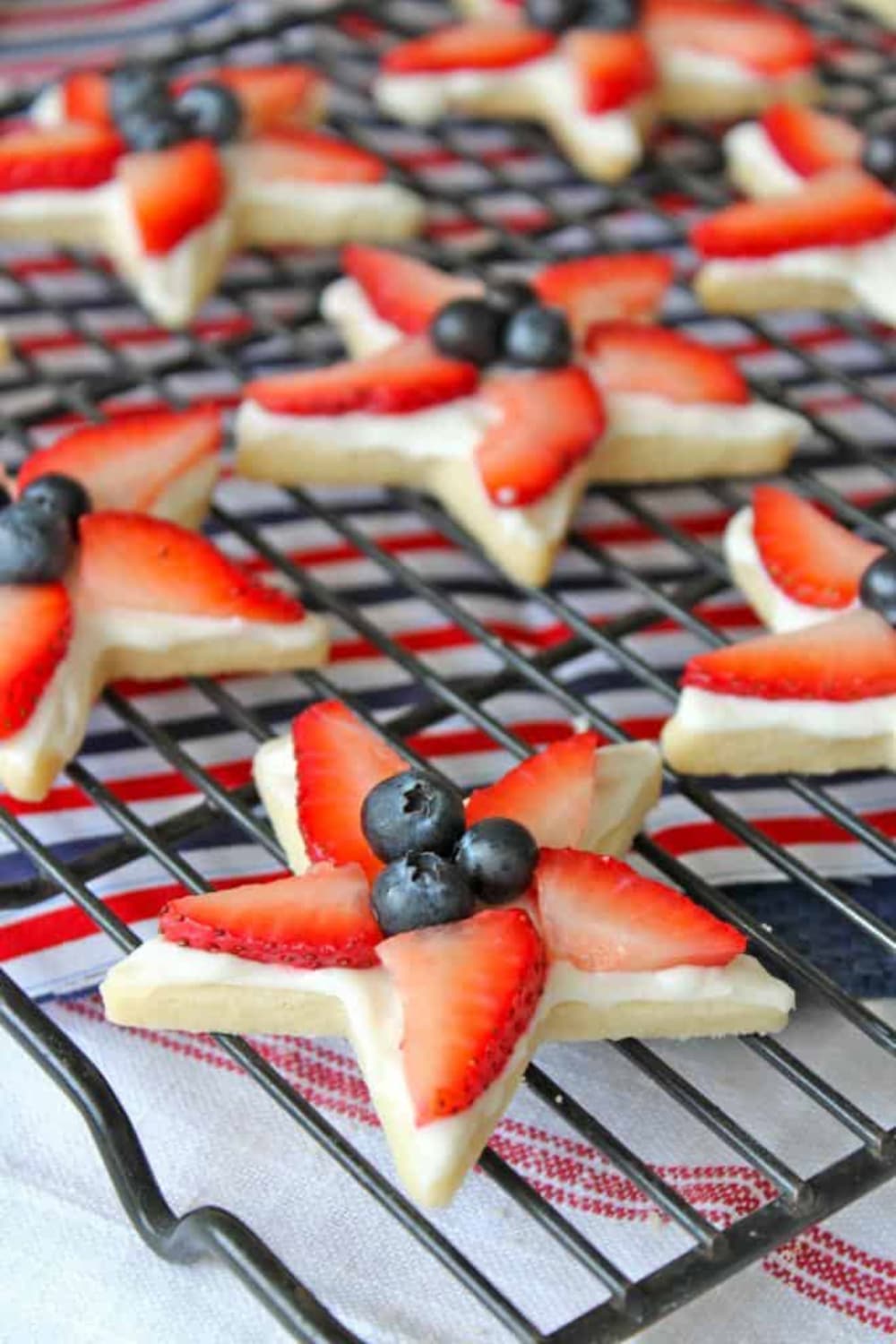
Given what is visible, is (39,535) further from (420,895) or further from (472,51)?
(472,51)

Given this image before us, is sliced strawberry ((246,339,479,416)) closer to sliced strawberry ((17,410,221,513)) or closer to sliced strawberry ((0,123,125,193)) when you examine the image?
sliced strawberry ((17,410,221,513))

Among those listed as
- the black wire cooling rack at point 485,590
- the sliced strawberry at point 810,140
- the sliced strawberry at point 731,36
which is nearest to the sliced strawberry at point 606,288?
the black wire cooling rack at point 485,590

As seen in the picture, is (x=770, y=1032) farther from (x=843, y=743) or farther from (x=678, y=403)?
(x=678, y=403)

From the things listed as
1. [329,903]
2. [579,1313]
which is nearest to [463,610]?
[329,903]

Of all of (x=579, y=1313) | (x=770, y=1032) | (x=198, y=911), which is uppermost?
(x=198, y=911)

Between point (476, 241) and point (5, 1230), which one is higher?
point (476, 241)

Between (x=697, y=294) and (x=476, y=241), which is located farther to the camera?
(x=476, y=241)

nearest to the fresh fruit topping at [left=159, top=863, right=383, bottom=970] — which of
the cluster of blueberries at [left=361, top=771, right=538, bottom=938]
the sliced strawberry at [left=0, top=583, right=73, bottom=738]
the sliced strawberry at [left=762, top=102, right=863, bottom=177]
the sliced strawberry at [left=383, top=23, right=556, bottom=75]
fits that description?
the cluster of blueberries at [left=361, top=771, right=538, bottom=938]
